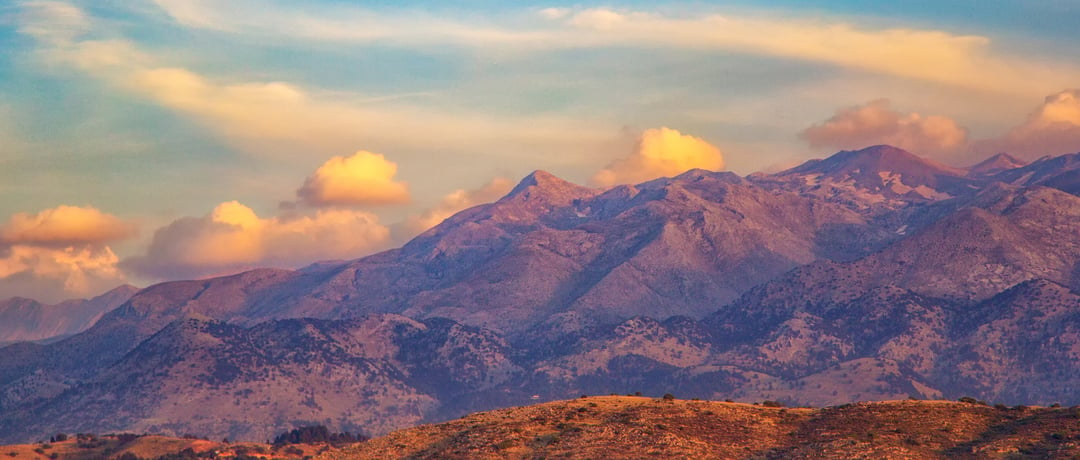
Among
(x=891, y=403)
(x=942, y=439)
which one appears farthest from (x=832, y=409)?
(x=942, y=439)

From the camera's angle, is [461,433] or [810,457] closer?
[810,457]

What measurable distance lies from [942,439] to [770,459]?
21.4 m

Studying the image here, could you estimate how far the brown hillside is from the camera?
147 metres

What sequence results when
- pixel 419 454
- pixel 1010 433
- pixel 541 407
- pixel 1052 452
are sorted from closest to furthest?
pixel 1052 452
pixel 1010 433
pixel 419 454
pixel 541 407

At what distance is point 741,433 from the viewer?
6235 inches

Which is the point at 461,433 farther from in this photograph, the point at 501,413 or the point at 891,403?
the point at 891,403

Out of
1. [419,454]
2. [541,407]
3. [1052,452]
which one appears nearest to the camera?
[1052,452]

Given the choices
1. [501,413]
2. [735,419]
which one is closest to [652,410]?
[735,419]

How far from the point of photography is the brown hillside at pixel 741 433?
481 feet

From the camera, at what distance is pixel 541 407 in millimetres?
177750

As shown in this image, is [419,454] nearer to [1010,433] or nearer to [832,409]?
[832,409]

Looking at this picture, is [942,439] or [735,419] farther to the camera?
[735,419]

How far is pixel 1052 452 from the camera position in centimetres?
14012

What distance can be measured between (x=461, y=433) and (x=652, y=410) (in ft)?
86.1
